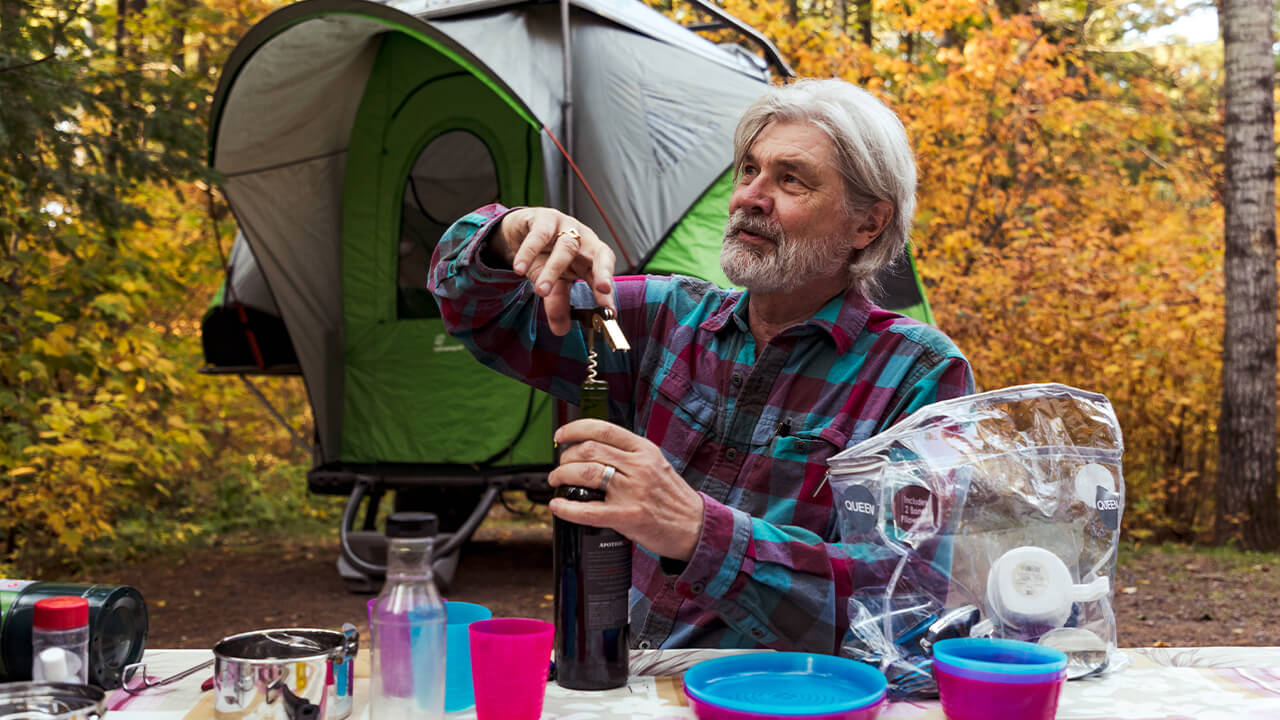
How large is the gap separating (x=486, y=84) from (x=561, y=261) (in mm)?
3645

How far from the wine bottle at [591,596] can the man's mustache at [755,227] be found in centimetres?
72

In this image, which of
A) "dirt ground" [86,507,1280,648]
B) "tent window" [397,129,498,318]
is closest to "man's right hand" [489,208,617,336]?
"dirt ground" [86,507,1280,648]

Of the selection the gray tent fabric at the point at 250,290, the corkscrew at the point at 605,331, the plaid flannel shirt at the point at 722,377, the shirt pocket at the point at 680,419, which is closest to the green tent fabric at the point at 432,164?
the gray tent fabric at the point at 250,290

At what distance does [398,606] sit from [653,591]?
733 mm

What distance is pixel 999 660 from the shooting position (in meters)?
1.10

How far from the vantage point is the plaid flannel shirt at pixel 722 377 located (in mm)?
1697

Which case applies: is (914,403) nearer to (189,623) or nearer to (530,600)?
(530,600)

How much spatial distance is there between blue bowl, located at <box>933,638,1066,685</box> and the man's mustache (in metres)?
0.91

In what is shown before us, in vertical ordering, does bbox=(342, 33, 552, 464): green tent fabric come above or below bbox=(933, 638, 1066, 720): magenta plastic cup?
above

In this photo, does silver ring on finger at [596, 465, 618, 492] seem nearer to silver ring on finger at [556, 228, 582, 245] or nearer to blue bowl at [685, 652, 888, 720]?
blue bowl at [685, 652, 888, 720]

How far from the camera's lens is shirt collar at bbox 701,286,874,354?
5.82 ft

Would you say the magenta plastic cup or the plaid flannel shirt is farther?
the plaid flannel shirt

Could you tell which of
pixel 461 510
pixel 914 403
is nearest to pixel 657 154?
pixel 461 510

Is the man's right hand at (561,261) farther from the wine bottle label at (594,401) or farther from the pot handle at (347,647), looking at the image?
the pot handle at (347,647)
